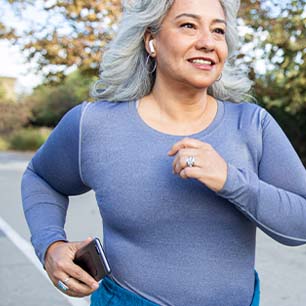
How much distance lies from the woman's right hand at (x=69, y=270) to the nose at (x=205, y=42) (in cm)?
57

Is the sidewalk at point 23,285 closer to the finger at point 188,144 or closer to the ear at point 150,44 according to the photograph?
the ear at point 150,44

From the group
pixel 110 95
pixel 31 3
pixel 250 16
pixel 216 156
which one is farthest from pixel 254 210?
pixel 31 3

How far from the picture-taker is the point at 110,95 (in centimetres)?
171

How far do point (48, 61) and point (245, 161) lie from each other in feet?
51.6

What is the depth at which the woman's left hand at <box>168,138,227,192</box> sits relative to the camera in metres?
1.28

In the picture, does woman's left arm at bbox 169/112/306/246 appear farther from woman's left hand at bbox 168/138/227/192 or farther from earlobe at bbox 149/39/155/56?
earlobe at bbox 149/39/155/56

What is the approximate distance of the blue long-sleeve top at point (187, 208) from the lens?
4.68ft

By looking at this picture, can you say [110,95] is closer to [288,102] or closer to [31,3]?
[288,102]

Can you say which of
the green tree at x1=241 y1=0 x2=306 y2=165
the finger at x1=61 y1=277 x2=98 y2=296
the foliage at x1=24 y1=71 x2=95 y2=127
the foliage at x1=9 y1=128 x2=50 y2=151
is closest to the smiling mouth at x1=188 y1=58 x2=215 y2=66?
the finger at x1=61 y1=277 x2=98 y2=296

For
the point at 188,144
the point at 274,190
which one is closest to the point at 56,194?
the point at 188,144

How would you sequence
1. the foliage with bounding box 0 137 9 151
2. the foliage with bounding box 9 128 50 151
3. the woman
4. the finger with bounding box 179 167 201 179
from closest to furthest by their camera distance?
the finger with bounding box 179 167 201 179
the woman
the foliage with bounding box 9 128 50 151
the foliage with bounding box 0 137 9 151

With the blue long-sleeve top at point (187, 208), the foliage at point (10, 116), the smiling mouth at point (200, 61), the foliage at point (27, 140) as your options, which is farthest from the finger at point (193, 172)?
the foliage at point (10, 116)

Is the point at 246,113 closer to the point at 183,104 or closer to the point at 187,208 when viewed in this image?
the point at 183,104

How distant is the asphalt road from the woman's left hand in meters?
3.40
